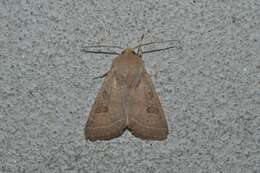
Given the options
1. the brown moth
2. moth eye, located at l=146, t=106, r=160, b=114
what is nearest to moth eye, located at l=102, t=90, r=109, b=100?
the brown moth

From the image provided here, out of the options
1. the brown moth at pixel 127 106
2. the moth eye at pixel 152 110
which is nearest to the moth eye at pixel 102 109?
the brown moth at pixel 127 106

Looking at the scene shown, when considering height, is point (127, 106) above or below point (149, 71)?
below

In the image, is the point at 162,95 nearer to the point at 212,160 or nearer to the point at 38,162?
the point at 212,160

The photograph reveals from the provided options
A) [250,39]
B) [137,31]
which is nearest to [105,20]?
[137,31]

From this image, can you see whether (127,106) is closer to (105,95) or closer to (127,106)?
(127,106)

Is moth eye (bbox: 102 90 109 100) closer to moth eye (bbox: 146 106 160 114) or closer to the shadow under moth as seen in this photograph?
the shadow under moth

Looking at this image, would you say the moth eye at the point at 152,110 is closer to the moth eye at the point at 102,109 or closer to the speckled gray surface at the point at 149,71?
the speckled gray surface at the point at 149,71

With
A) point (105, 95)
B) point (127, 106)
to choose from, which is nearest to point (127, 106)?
point (127, 106)
